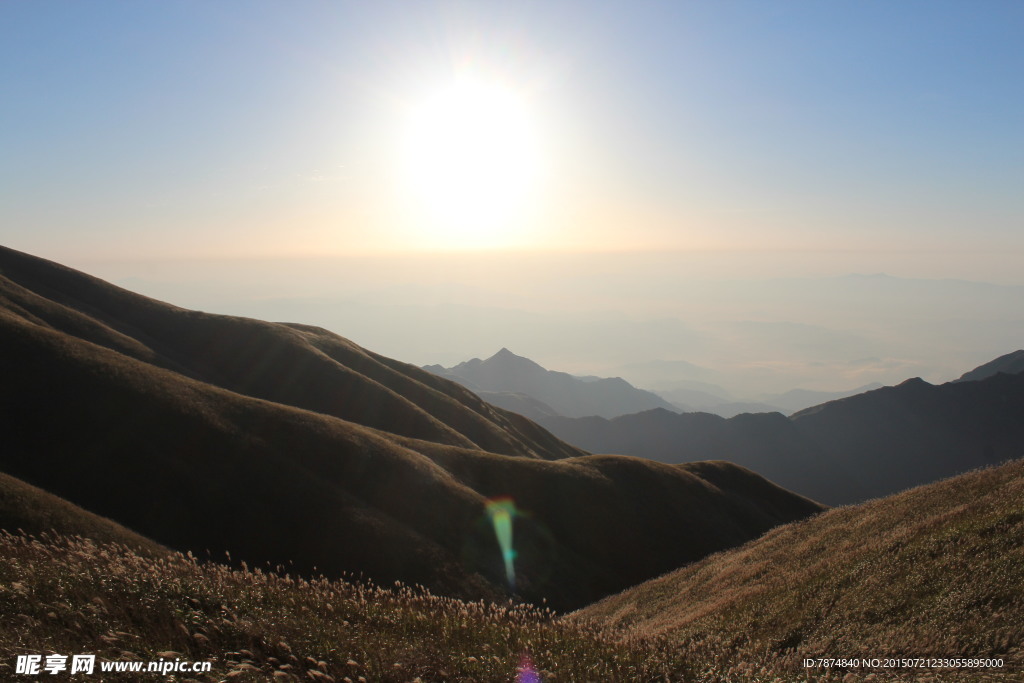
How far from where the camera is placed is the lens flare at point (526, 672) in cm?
940

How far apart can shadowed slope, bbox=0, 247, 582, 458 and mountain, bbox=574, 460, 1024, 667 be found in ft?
186

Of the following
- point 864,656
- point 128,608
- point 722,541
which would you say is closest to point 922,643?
point 864,656

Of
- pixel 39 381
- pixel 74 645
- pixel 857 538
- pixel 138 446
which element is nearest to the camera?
pixel 74 645

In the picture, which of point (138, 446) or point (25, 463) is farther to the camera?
point (138, 446)

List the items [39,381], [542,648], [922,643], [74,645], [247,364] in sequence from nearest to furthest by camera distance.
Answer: [74,645] < [542,648] < [922,643] < [39,381] < [247,364]

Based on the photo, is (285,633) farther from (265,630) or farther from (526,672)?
(526,672)

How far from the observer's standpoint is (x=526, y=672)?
9648 millimetres

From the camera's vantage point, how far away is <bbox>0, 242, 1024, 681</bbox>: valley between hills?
33.0 ft

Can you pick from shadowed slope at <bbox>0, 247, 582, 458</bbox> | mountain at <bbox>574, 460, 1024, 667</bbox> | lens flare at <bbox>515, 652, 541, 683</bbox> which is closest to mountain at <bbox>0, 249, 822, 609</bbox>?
shadowed slope at <bbox>0, 247, 582, 458</bbox>

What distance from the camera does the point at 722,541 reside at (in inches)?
2309

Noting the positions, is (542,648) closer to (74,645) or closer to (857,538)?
(74,645)

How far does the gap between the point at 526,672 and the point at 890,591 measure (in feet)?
36.7

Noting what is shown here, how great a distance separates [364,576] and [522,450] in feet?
191

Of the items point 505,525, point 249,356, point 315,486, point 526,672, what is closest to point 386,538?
point 315,486
